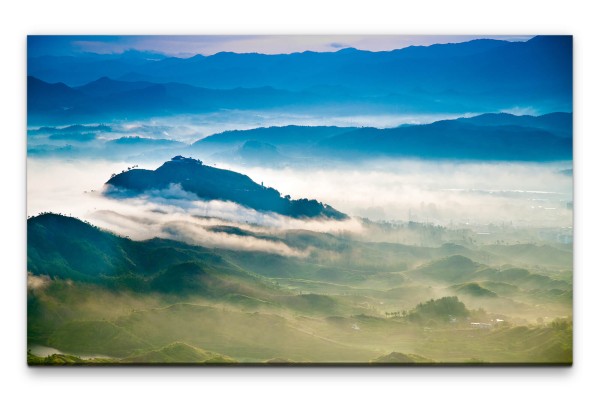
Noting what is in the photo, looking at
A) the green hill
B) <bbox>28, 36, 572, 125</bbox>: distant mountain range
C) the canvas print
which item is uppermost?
<bbox>28, 36, 572, 125</bbox>: distant mountain range

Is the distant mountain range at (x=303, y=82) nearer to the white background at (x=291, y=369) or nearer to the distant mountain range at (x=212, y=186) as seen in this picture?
the white background at (x=291, y=369)

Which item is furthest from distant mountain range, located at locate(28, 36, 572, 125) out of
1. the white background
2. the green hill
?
the green hill

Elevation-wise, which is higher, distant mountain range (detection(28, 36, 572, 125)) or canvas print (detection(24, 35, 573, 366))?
distant mountain range (detection(28, 36, 572, 125))

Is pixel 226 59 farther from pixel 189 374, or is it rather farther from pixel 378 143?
pixel 189 374

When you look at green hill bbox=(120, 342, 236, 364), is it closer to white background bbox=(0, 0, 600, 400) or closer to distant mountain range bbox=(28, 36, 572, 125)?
white background bbox=(0, 0, 600, 400)

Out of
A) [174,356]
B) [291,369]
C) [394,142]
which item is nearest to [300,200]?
[394,142]
